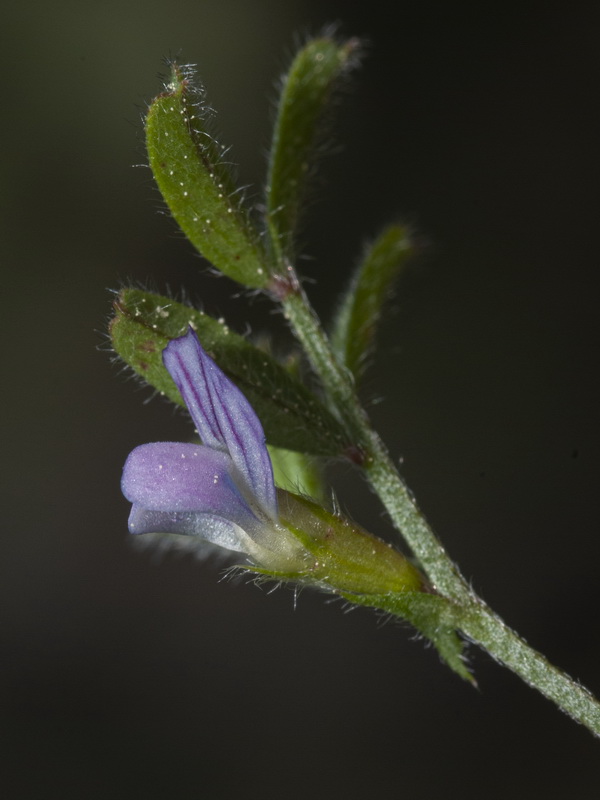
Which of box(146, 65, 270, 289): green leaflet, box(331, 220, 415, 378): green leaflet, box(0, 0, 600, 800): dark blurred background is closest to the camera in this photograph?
box(146, 65, 270, 289): green leaflet

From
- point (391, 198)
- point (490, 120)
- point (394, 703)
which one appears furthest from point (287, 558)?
point (490, 120)

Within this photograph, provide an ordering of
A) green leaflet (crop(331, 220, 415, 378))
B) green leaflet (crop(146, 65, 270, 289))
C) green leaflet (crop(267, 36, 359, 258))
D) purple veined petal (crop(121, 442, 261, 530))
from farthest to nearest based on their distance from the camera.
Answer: green leaflet (crop(331, 220, 415, 378))
green leaflet (crop(267, 36, 359, 258))
green leaflet (crop(146, 65, 270, 289))
purple veined petal (crop(121, 442, 261, 530))

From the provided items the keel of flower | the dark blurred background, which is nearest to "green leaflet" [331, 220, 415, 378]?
the keel of flower

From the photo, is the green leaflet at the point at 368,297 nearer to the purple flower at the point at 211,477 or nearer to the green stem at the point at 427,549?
the green stem at the point at 427,549

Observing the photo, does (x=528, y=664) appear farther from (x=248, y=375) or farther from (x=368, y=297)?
(x=368, y=297)

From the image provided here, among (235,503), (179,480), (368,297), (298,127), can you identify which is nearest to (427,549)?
(235,503)

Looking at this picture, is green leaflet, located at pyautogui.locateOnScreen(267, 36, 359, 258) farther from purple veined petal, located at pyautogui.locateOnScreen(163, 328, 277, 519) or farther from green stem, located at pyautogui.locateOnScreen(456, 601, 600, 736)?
green stem, located at pyautogui.locateOnScreen(456, 601, 600, 736)

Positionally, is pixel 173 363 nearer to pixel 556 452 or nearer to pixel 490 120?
pixel 556 452
